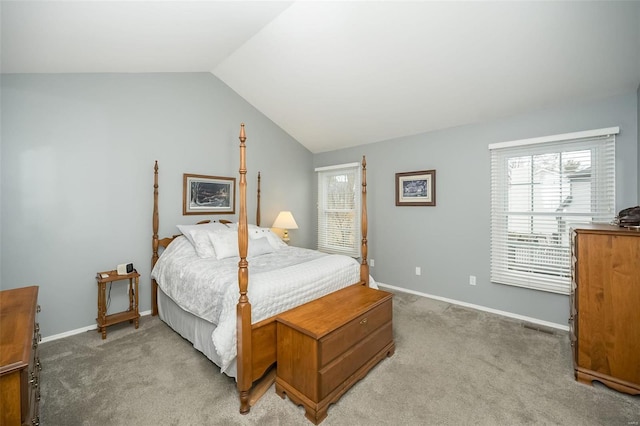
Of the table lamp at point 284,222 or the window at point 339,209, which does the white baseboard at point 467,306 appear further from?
the table lamp at point 284,222

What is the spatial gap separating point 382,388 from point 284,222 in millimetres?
2873

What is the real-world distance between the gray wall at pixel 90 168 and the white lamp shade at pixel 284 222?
1029 mm

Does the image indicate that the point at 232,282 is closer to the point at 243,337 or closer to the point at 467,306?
the point at 243,337

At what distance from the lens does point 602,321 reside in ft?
6.54

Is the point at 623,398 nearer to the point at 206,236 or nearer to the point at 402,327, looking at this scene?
the point at 402,327

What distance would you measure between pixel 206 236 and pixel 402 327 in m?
2.36

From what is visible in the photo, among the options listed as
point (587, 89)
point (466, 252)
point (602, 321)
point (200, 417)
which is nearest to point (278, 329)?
point (200, 417)

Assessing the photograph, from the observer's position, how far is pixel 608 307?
198 centimetres

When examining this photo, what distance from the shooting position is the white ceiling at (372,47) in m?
2.12

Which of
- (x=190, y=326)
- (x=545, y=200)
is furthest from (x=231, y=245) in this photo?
(x=545, y=200)

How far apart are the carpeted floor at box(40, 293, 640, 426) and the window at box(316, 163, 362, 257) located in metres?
2.27

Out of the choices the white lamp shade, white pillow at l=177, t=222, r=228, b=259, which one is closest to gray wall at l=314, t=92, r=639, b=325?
the white lamp shade

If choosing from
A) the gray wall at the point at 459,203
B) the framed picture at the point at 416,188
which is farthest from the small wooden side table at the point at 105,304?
the framed picture at the point at 416,188

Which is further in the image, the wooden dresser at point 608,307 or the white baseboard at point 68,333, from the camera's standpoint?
the white baseboard at point 68,333
